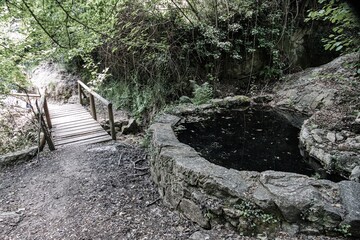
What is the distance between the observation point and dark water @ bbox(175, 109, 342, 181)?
3.46 meters

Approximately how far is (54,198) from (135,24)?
15.9ft

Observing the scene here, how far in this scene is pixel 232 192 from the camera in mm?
2295

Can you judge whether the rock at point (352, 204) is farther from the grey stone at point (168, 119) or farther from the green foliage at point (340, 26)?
the grey stone at point (168, 119)

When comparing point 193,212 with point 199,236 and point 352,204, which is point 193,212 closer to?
point 199,236

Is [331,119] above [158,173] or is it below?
above

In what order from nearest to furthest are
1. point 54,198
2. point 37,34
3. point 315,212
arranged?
point 315,212 < point 54,198 < point 37,34

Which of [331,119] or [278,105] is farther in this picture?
[278,105]

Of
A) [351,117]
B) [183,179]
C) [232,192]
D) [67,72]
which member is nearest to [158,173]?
[183,179]

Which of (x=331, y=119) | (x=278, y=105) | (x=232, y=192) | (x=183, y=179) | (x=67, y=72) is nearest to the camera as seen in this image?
(x=232, y=192)

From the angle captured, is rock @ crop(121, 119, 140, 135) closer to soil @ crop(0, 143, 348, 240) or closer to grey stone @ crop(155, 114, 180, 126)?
soil @ crop(0, 143, 348, 240)

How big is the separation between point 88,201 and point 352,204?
2.98m

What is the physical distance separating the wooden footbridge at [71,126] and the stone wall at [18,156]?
1.12 feet

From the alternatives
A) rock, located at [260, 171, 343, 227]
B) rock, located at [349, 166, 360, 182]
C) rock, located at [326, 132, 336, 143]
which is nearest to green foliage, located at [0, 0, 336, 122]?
rock, located at [326, 132, 336, 143]

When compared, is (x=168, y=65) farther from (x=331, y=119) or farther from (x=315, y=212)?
(x=315, y=212)
